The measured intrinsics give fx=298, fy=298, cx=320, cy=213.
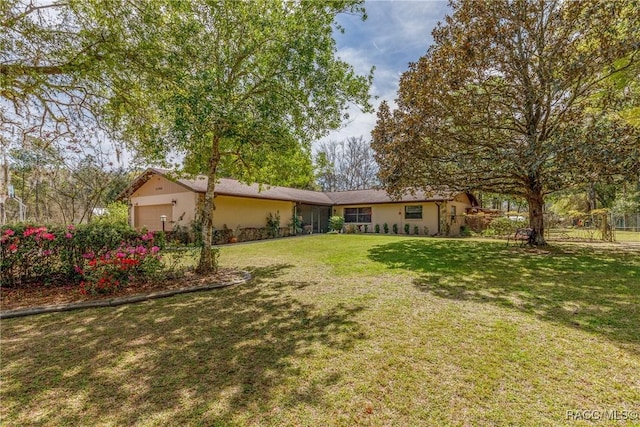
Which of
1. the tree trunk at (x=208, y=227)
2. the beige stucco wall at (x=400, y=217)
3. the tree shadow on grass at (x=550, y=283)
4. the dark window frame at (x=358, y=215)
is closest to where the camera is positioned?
the tree shadow on grass at (x=550, y=283)

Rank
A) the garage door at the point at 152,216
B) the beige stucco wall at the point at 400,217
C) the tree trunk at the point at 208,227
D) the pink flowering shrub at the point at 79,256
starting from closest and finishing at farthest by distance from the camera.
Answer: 1. the pink flowering shrub at the point at 79,256
2. the tree trunk at the point at 208,227
3. the garage door at the point at 152,216
4. the beige stucco wall at the point at 400,217

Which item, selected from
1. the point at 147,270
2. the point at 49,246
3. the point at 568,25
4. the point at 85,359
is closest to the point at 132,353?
the point at 85,359

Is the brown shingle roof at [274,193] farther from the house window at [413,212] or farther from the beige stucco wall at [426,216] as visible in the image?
the house window at [413,212]

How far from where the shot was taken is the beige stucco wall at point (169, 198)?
1623 centimetres

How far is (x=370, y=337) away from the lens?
3.79 m

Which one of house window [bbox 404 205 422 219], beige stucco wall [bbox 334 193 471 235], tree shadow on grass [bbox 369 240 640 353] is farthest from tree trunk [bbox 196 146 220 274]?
house window [bbox 404 205 422 219]

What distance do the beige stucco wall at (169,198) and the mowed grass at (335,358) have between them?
37.5 ft

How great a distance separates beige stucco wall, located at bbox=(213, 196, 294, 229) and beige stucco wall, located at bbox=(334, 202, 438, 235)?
6404 mm

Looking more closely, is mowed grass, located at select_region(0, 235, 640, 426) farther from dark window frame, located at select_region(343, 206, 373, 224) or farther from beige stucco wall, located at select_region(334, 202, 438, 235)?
dark window frame, located at select_region(343, 206, 373, 224)

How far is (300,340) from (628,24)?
12201mm

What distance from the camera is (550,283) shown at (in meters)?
6.38

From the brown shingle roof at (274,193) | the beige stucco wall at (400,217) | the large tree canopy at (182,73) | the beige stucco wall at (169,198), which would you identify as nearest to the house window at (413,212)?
the beige stucco wall at (400,217)

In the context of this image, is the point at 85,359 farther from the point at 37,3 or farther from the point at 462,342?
the point at 37,3

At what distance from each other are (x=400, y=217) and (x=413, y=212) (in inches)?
39.5
